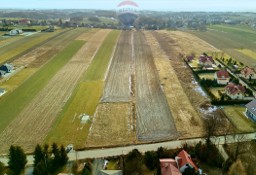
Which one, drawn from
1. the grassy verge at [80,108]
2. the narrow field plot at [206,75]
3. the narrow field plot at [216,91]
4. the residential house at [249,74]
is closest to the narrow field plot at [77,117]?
the grassy verge at [80,108]

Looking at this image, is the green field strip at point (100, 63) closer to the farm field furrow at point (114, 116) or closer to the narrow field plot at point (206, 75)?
the farm field furrow at point (114, 116)

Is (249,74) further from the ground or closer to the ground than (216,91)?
further from the ground

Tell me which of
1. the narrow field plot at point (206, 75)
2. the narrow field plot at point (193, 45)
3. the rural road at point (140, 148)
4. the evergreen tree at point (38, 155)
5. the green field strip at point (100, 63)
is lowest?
A: the rural road at point (140, 148)

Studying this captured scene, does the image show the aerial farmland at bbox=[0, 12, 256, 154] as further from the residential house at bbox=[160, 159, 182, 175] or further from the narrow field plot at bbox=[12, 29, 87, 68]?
the residential house at bbox=[160, 159, 182, 175]

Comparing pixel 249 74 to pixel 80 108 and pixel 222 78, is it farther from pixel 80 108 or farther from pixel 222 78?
pixel 80 108

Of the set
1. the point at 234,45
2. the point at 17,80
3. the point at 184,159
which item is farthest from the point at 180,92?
the point at 234,45

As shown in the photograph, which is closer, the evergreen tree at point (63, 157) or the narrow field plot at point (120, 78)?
the evergreen tree at point (63, 157)

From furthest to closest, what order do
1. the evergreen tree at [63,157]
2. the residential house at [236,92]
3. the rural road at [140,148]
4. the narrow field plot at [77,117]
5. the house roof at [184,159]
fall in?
1. the residential house at [236,92]
2. the narrow field plot at [77,117]
3. the rural road at [140,148]
4. the evergreen tree at [63,157]
5. the house roof at [184,159]
